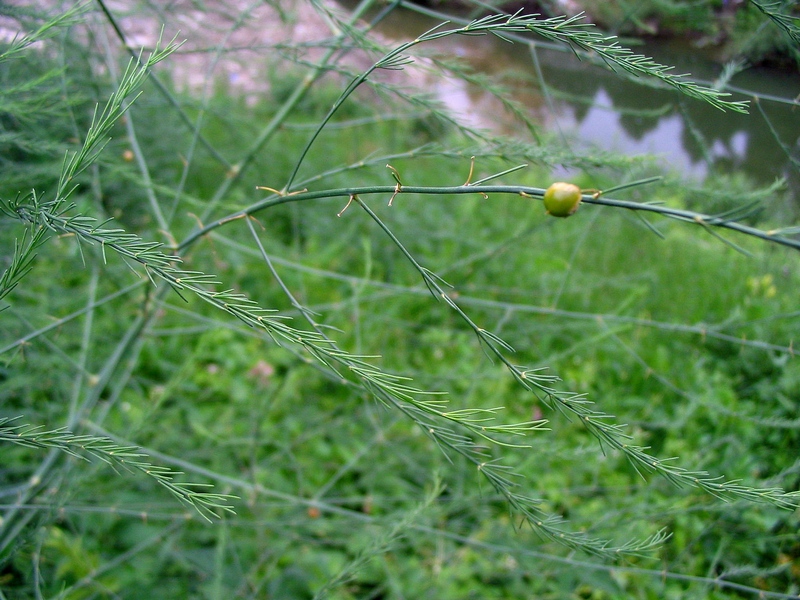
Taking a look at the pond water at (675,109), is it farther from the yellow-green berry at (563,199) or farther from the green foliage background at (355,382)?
the yellow-green berry at (563,199)

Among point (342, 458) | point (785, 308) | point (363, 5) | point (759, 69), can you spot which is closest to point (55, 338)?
point (342, 458)

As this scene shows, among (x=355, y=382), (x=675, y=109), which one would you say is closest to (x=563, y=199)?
(x=355, y=382)

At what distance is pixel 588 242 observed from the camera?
7.83 ft

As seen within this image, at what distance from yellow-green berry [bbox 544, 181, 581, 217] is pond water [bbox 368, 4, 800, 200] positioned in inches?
15.3

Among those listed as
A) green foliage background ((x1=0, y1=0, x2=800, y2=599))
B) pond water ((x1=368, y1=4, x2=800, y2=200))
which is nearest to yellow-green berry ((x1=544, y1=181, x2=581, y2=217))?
green foliage background ((x1=0, y1=0, x2=800, y2=599))

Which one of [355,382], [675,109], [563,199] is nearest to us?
[563,199]

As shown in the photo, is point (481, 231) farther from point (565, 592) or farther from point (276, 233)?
point (565, 592)

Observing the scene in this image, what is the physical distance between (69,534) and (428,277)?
118cm

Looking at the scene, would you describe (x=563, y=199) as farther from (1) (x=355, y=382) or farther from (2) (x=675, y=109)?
(2) (x=675, y=109)

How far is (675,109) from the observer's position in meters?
1.29

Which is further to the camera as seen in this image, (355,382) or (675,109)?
(675,109)

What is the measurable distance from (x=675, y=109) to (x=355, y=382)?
90 cm

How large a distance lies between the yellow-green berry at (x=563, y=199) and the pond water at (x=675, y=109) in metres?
0.39

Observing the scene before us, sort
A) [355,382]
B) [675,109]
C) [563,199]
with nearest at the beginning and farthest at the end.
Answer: [563,199] < [355,382] < [675,109]
